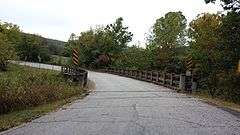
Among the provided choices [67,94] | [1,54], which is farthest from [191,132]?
[1,54]

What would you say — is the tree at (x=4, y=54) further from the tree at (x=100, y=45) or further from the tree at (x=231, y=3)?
the tree at (x=231, y=3)

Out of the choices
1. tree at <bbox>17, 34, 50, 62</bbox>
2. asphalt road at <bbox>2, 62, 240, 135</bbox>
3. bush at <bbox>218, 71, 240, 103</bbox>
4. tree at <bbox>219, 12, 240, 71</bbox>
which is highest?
tree at <bbox>17, 34, 50, 62</bbox>

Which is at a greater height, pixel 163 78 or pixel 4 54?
pixel 4 54

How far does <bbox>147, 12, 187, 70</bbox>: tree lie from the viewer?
215 feet

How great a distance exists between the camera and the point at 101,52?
90.7 m

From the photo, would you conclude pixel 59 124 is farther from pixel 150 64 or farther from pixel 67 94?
pixel 150 64

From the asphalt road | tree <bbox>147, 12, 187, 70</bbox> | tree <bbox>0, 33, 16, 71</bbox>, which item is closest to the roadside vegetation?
tree <bbox>147, 12, 187, 70</bbox>

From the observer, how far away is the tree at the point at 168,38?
65500mm

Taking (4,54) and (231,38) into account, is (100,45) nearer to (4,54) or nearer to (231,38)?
(4,54)

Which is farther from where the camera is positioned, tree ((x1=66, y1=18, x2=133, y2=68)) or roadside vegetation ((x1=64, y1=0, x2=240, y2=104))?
tree ((x1=66, y1=18, x2=133, y2=68))

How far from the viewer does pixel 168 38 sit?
240 ft

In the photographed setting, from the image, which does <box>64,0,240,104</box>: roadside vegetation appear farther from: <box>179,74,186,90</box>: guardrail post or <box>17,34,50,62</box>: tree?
<box>17,34,50,62</box>: tree

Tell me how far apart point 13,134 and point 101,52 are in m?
79.8

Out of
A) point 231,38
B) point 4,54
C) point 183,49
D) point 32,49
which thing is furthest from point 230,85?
point 32,49
